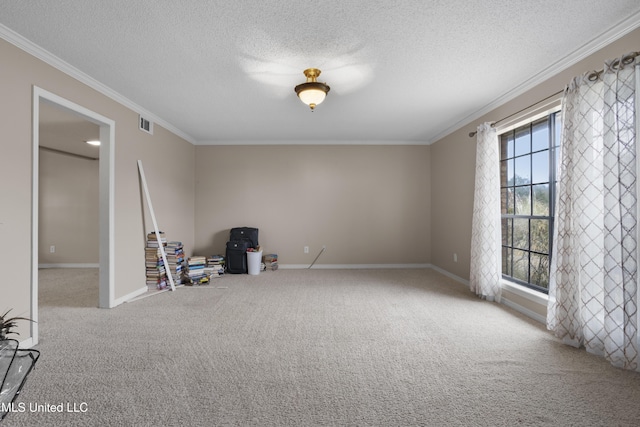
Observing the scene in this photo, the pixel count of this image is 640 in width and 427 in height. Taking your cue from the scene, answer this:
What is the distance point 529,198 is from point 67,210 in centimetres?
810

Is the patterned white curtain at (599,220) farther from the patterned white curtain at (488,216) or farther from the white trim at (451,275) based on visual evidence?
the white trim at (451,275)

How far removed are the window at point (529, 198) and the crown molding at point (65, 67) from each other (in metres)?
4.73

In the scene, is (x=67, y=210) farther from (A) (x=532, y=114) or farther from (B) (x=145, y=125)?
(A) (x=532, y=114)

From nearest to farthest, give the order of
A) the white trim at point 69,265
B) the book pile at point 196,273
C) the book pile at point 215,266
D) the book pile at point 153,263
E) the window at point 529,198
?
the window at point 529,198 < the book pile at point 153,263 < the book pile at point 196,273 < the book pile at point 215,266 < the white trim at point 69,265

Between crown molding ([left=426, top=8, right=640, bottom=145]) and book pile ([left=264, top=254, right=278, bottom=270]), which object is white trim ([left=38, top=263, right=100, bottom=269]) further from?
crown molding ([left=426, top=8, right=640, bottom=145])

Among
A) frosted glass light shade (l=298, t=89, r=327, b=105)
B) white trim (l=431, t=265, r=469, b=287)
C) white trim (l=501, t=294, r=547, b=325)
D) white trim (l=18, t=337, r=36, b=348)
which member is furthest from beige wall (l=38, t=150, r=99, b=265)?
white trim (l=501, t=294, r=547, b=325)

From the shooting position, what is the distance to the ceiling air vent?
4.02m

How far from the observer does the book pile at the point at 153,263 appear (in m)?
4.16

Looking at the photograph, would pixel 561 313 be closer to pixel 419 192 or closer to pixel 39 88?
pixel 419 192

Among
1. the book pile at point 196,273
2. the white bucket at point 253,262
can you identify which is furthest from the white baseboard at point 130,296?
the white bucket at point 253,262

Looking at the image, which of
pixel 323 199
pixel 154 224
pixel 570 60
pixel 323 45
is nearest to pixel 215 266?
pixel 154 224

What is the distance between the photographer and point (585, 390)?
184cm

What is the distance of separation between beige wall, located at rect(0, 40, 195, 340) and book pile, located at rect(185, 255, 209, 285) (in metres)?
0.66

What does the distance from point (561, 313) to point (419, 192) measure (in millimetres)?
3566
